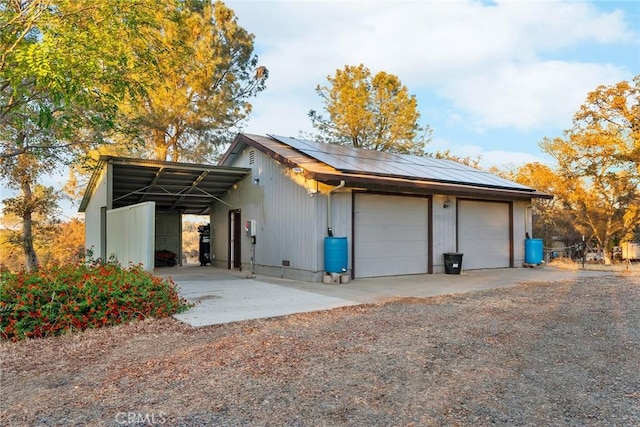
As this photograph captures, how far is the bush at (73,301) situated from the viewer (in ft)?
14.5

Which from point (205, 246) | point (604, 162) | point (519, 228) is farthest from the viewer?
point (604, 162)

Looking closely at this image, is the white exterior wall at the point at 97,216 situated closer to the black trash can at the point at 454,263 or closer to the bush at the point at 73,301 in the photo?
the bush at the point at 73,301

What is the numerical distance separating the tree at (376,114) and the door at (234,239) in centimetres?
1155

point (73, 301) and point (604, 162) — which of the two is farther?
point (604, 162)

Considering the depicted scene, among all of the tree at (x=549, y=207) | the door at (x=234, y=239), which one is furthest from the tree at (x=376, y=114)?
the door at (x=234, y=239)

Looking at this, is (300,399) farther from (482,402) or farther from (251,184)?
(251,184)

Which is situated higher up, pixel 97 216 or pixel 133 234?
pixel 97 216

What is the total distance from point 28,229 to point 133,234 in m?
10.7

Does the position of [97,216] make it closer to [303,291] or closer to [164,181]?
[164,181]

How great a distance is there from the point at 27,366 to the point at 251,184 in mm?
8525

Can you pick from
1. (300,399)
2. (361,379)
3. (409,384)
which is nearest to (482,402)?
(409,384)

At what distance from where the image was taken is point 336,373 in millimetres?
3363

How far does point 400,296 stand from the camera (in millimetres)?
7230

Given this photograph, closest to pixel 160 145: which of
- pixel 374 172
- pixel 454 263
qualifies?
pixel 374 172
